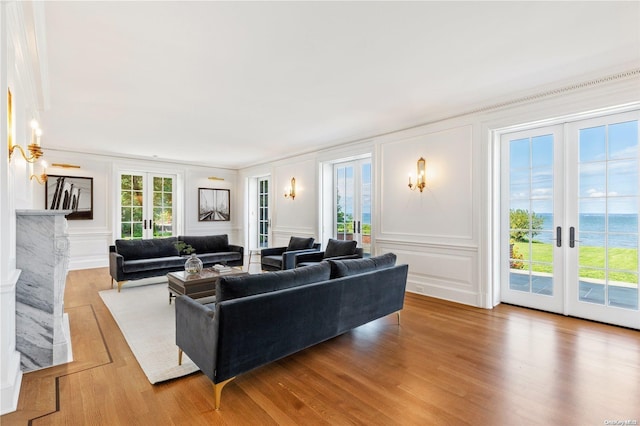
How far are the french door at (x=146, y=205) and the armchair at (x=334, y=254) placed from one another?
4.63 metres

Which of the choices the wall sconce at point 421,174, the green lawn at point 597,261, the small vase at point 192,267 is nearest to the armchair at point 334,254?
the wall sconce at point 421,174

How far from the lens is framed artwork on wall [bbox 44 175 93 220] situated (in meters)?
6.44

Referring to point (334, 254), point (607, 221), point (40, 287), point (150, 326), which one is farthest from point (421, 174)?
point (40, 287)

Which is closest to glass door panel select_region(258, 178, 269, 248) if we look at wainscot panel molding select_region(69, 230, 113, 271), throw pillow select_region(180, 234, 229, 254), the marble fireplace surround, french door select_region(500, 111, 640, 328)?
throw pillow select_region(180, 234, 229, 254)

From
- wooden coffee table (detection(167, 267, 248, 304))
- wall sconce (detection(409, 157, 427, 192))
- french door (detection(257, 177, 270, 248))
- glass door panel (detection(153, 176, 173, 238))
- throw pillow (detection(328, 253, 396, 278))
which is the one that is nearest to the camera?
throw pillow (detection(328, 253, 396, 278))

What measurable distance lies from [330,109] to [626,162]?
11.1ft

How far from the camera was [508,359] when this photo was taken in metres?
2.66

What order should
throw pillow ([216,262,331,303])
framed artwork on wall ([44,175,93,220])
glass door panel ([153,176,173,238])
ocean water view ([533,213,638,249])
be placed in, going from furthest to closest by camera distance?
1. glass door panel ([153,176,173,238])
2. framed artwork on wall ([44,175,93,220])
3. ocean water view ([533,213,638,249])
4. throw pillow ([216,262,331,303])

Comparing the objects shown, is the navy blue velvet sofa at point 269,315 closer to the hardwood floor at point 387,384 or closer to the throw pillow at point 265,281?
the throw pillow at point 265,281

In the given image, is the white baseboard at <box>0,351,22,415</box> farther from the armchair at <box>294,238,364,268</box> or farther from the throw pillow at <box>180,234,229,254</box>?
the throw pillow at <box>180,234,229,254</box>

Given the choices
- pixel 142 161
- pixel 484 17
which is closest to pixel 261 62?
pixel 484 17

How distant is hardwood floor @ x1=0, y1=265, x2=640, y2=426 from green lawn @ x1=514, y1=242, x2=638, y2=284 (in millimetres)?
594

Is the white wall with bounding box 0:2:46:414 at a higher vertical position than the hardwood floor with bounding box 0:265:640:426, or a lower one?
higher

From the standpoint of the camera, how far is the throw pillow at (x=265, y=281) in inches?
85.4
